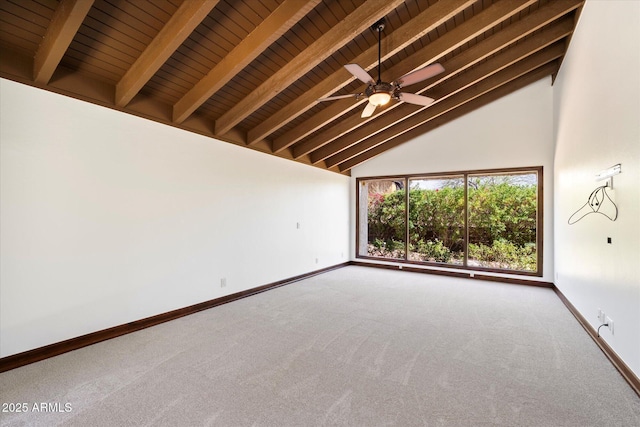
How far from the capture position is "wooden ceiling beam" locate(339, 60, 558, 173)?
17.9 feet

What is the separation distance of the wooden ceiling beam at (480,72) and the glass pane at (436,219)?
6.53 ft

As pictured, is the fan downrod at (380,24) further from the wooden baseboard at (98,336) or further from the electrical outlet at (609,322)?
the wooden baseboard at (98,336)

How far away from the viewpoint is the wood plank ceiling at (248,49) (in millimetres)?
2484

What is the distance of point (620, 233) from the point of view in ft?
8.09

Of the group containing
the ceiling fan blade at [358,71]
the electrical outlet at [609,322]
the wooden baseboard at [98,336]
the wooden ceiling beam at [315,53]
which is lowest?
the wooden baseboard at [98,336]

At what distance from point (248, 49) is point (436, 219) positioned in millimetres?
5322

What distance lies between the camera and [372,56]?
3523mm

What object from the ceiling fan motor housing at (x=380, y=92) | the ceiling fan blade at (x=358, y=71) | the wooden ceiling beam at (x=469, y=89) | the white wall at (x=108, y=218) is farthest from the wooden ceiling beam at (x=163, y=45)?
the wooden ceiling beam at (x=469, y=89)

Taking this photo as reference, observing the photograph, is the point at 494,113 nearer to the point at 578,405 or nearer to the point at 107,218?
the point at 578,405

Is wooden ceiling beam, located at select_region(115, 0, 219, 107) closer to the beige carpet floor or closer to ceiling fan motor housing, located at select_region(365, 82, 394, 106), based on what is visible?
ceiling fan motor housing, located at select_region(365, 82, 394, 106)

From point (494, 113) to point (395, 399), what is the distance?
5.97 m

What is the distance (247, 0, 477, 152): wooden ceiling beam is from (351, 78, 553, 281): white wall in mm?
2981

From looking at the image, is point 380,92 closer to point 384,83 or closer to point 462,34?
point 384,83

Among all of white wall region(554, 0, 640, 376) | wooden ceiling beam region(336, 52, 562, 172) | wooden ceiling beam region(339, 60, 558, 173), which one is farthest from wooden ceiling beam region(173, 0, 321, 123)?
wooden ceiling beam region(339, 60, 558, 173)
